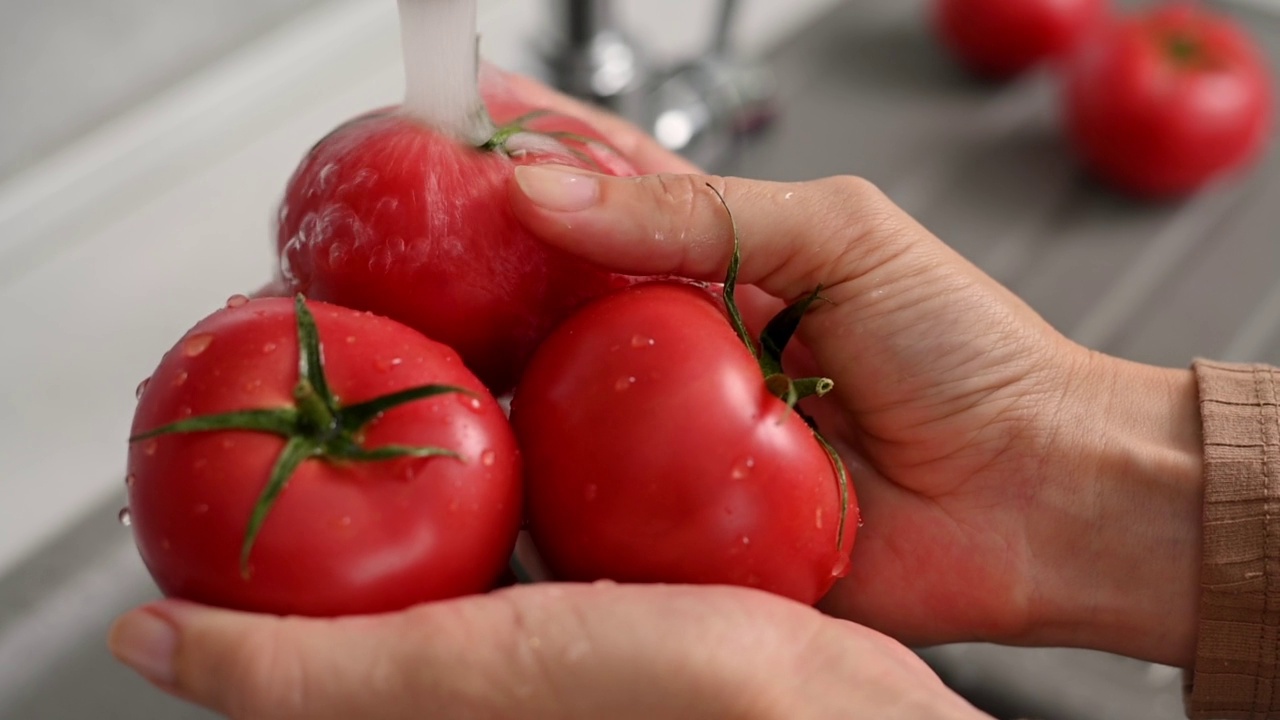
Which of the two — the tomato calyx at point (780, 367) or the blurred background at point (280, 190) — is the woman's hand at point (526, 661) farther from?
the blurred background at point (280, 190)

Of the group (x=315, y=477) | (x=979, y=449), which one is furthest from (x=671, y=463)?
(x=979, y=449)

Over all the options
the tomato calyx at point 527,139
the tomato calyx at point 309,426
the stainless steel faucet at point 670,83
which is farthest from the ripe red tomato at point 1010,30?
the tomato calyx at point 309,426

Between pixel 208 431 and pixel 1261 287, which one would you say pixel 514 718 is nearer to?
pixel 208 431

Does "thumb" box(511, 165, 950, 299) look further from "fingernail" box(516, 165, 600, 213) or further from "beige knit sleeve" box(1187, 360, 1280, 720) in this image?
"beige knit sleeve" box(1187, 360, 1280, 720)

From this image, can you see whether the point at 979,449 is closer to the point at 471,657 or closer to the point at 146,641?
the point at 471,657

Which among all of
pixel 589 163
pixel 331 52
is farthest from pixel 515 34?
pixel 589 163

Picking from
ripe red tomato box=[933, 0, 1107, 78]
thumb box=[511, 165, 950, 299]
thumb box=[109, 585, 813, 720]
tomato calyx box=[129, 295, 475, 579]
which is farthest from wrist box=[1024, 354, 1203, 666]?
ripe red tomato box=[933, 0, 1107, 78]
